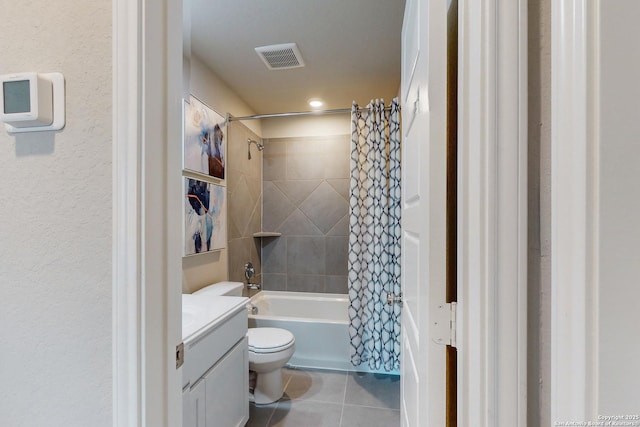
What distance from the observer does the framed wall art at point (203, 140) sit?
205 cm

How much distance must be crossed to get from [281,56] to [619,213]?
227cm

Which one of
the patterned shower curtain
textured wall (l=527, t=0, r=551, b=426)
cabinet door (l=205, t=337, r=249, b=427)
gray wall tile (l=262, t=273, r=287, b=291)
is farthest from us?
gray wall tile (l=262, t=273, r=287, b=291)

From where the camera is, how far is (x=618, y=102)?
1.10 feet

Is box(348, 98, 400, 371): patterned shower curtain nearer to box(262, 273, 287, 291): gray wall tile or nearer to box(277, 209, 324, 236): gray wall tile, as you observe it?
box(277, 209, 324, 236): gray wall tile

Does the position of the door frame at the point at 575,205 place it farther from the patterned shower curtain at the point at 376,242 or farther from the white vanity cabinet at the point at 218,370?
the patterned shower curtain at the point at 376,242

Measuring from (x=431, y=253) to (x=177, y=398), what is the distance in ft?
2.21

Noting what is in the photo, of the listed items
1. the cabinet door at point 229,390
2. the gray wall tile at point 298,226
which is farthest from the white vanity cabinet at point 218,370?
the gray wall tile at point 298,226

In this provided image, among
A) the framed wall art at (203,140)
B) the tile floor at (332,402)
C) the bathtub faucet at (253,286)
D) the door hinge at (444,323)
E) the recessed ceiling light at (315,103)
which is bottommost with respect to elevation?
the tile floor at (332,402)

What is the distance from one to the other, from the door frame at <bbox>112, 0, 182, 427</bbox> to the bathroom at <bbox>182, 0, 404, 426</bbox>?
1387 millimetres

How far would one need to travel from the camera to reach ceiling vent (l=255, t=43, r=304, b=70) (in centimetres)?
209

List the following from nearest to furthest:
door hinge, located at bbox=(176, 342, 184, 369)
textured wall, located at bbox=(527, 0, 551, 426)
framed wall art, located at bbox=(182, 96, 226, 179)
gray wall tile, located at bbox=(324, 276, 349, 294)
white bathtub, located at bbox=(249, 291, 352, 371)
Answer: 1. textured wall, located at bbox=(527, 0, 551, 426)
2. door hinge, located at bbox=(176, 342, 184, 369)
3. framed wall art, located at bbox=(182, 96, 226, 179)
4. white bathtub, located at bbox=(249, 291, 352, 371)
5. gray wall tile, located at bbox=(324, 276, 349, 294)

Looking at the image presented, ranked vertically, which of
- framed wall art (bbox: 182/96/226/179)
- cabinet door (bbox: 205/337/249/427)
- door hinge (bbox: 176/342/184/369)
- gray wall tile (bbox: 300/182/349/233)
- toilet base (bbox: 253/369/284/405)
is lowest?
toilet base (bbox: 253/369/284/405)
